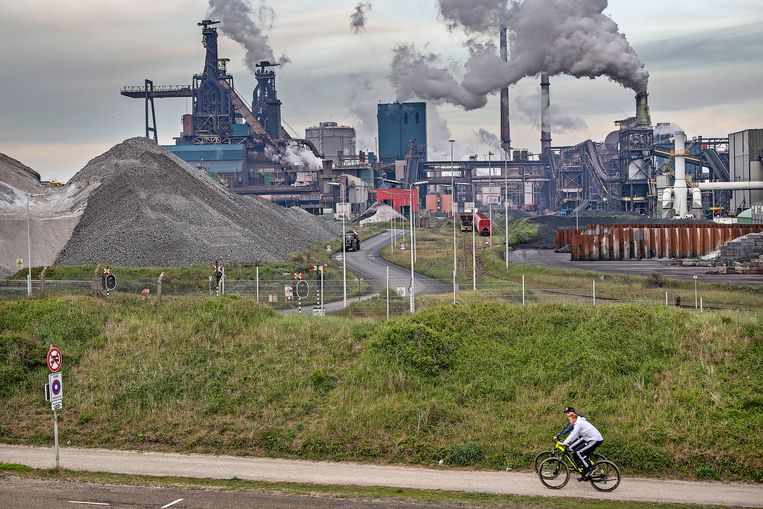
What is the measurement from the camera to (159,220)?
7488 centimetres

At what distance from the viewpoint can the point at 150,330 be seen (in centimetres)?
3428

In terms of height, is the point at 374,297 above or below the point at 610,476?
above

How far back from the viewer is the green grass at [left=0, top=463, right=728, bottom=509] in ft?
67.2

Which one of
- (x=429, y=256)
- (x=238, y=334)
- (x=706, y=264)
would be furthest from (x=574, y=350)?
(x=429, y=256)

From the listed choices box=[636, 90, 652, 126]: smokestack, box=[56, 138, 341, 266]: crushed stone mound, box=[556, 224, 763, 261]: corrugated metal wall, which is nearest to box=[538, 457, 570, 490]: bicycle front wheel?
box=[56, 138, 341, 266]: crushed stone mound

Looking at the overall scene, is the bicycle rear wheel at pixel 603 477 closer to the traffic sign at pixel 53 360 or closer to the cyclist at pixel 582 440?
the cyclist at pixel 582 440

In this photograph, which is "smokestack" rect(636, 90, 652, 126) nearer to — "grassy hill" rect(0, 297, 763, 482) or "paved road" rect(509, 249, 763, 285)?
"paved road" rect(509, 249, 763, 285)

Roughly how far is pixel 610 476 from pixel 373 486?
230 inches

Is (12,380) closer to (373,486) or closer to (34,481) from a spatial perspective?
(34,481)

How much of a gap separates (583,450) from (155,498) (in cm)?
1018

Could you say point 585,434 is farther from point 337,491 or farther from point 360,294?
point 360,294

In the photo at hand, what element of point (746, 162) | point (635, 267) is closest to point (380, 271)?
point (635, 267)

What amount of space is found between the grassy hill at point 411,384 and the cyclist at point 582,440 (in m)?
1.96

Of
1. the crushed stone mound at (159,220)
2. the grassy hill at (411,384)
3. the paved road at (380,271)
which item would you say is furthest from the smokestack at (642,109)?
the grassy hill at (411,384)
